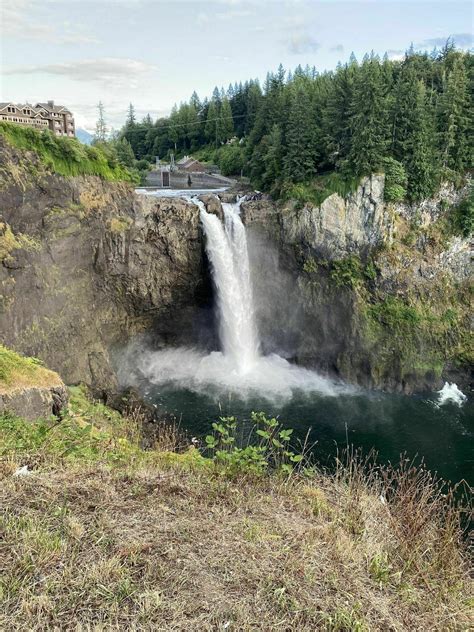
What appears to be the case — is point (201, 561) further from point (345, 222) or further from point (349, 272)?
point (345, 222)

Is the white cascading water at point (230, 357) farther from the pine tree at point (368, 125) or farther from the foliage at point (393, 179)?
the foliage at point (393, 179)

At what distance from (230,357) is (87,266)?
387 inches

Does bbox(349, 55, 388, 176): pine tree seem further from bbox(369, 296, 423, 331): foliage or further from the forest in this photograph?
bbox(369, 296, 423, 331): foliage

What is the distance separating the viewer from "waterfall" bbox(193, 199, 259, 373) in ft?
84.2

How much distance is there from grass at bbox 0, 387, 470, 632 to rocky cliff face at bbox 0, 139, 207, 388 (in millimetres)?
13388

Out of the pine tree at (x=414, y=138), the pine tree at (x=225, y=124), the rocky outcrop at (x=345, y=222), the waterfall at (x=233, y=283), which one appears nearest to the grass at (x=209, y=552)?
the waterfall at (x=233, y=283)

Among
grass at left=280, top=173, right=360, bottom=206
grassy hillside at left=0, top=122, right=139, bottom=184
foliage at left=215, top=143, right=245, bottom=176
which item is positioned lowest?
grass at left=280, top=173, right=360, bottom=206

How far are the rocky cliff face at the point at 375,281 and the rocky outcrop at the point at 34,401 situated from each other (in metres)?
16.8

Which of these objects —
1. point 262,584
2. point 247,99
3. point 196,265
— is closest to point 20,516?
point 262,584

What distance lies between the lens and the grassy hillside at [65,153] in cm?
1869

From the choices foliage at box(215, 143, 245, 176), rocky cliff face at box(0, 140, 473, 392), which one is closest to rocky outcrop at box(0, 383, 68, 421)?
rocky cliff face at box(0, 140, 473, 392)

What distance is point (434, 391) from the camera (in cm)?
2542

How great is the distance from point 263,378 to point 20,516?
2071cm

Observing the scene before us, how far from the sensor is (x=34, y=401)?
11.2 m
